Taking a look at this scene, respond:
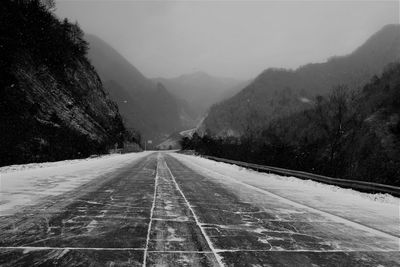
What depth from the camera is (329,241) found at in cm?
629

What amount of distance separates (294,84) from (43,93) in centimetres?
13573

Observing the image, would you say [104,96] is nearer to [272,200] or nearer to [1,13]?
[1,13]

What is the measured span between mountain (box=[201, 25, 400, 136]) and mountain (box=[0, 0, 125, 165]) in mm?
81984

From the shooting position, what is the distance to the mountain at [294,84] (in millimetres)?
141625

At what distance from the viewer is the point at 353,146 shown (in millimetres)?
45281

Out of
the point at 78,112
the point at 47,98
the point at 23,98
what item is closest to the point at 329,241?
the point at 23,98

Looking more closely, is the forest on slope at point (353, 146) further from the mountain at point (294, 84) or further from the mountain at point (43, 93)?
the mountain at point (294, 84)

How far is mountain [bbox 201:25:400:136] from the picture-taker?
141625mm

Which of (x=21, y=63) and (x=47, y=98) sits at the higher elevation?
(x=21, y=63)

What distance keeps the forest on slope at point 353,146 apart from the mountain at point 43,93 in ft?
58.9

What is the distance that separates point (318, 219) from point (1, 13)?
142 ft

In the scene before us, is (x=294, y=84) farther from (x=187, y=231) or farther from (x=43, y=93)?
(x=187, y=231)

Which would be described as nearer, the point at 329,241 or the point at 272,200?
the point at 329,241

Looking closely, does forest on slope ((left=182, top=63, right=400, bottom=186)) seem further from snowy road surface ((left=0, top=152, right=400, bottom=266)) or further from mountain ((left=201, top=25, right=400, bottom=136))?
mountain ((left=201, top=25, right=400, bottom=136))
